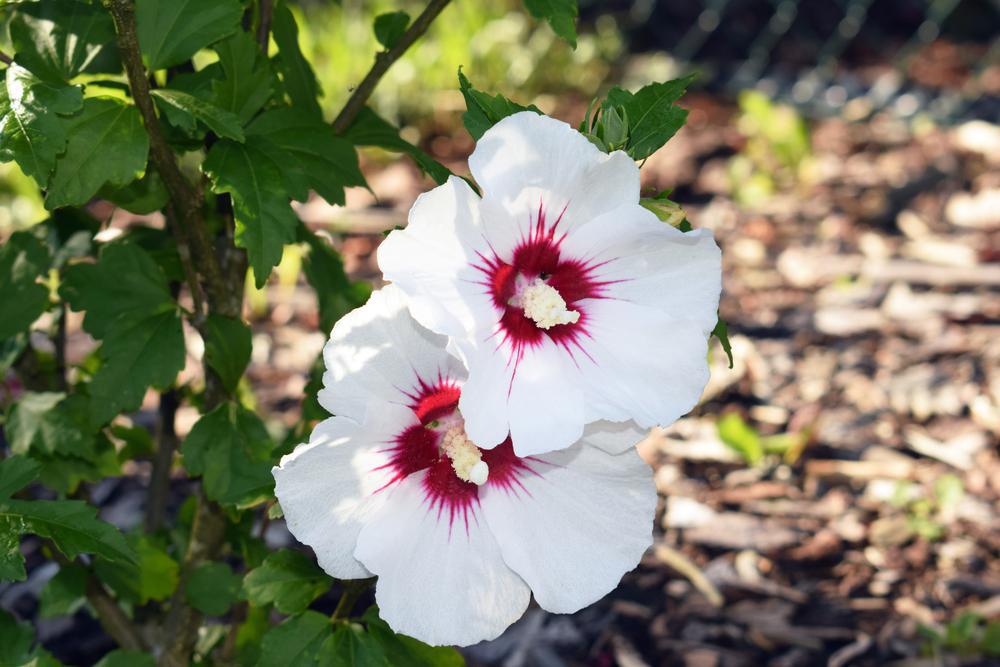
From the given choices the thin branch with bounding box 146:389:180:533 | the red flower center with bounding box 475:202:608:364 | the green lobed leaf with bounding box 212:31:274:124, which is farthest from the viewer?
the thin branch with bounding box 146:389:180:533

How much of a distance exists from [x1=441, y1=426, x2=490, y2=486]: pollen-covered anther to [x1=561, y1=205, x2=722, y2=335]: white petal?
0.88 ft

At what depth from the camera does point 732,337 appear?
370 cm

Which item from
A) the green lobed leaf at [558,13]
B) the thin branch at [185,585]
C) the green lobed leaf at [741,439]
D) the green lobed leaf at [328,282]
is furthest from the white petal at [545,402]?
the green lobed leaf at [741,439]

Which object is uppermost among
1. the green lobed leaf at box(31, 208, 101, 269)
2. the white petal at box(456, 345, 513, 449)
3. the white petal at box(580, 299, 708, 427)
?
the white petal at box(456, 345, 513, 449)

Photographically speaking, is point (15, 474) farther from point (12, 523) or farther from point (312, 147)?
point (312, 147)

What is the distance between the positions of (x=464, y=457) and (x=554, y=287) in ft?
0.75

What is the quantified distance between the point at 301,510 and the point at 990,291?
303cm

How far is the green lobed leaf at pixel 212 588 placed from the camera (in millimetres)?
1885

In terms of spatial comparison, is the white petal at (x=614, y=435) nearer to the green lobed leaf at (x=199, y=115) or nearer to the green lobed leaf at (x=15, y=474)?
the green lobed leaf at (x=199, y=115)

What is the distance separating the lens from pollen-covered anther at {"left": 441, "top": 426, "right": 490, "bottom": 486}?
137 cm

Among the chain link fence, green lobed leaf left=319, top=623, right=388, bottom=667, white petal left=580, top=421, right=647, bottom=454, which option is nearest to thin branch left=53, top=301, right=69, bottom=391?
green lobed leaf left=319, top=623, right=388, bottom=667

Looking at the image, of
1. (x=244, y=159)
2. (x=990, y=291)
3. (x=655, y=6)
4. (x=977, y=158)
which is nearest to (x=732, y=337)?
(x=990, y=291)

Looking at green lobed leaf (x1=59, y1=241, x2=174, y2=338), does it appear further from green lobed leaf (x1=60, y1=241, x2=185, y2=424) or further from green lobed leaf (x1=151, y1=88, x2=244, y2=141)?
green lobed leaf (x1=151, y1=88, x2=244, y2=141)

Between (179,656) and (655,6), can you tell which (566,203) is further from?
(655,6)
